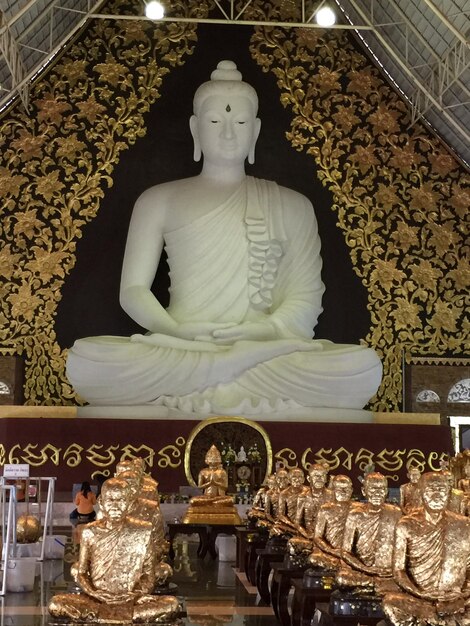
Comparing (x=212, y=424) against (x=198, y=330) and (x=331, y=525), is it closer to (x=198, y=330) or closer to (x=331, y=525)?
(x=198, y=330)

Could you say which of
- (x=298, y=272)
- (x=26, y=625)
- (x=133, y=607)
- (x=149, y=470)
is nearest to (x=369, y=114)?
(x=298, y=272)

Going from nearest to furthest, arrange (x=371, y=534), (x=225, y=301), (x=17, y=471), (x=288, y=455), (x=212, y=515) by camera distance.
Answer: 1. (x=371, y=534)
2. (x=17, y=471)
3. (x=212, y=515)
4. (x=288, y=455)
5. (x=225, y=301)

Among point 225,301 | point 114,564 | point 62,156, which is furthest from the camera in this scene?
point 62,156

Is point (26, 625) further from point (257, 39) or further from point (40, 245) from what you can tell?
point (257, 39)

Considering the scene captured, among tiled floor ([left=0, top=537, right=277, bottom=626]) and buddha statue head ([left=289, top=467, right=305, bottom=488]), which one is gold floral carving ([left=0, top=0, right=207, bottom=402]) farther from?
buddha statue head ([left=289, top=467, right=305, bottom=488])

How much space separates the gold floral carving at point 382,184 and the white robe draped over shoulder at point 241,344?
106 centimetres

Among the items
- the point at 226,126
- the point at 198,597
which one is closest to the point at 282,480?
the point at 198,597

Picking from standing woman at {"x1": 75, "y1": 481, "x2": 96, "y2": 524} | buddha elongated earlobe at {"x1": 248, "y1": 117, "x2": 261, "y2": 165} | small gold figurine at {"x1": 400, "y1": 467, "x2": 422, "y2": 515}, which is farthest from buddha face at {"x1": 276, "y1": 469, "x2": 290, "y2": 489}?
buddha elongated earlobe at {"x1": 248, "y1": 117, "x2": 261, "y2": 165}

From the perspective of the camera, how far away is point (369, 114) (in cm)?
1698

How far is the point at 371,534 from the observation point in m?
5.58

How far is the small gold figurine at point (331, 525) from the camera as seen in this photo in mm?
5996

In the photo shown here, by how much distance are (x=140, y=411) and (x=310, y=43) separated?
224 inches

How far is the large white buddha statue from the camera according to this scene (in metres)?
14.7

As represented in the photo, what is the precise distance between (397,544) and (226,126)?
11.5 m
